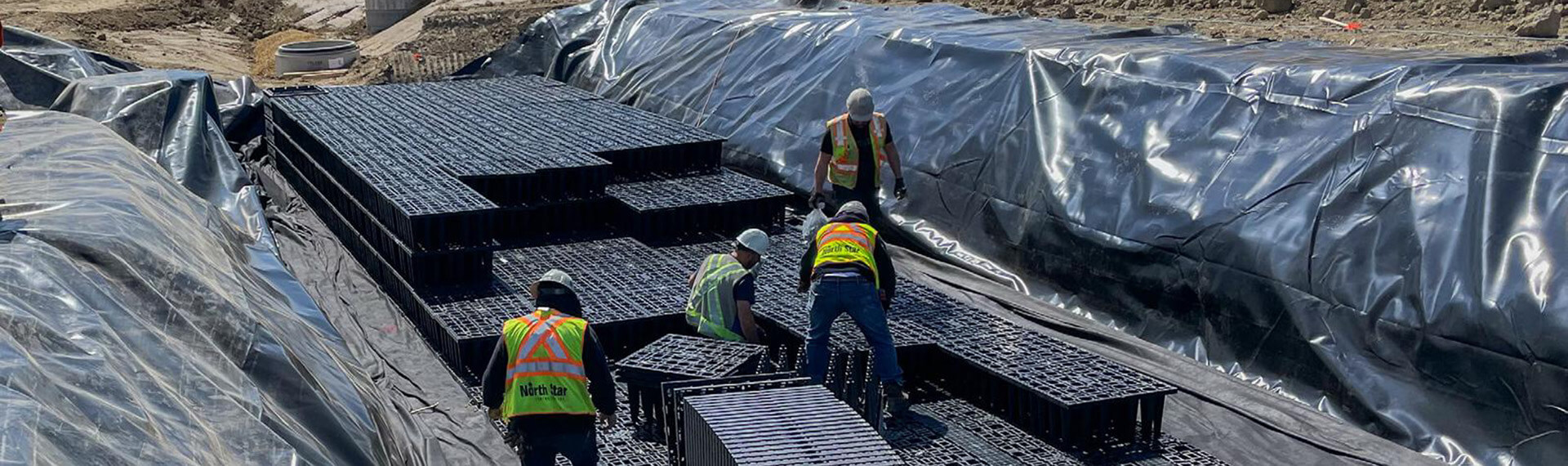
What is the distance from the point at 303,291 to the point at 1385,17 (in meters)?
15.2

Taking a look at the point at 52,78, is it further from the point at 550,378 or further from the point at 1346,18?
the point at 1346,18

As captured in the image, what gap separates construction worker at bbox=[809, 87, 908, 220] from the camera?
10.3m

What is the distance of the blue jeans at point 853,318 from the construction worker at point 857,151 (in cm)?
216

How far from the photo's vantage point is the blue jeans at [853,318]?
816 centimetres

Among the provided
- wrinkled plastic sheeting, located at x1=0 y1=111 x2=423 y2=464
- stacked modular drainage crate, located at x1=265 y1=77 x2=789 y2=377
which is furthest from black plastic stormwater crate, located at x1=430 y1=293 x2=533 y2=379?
wrinkled plastic sheeting, located at x1=0 y1=111 x2=423 y2=464

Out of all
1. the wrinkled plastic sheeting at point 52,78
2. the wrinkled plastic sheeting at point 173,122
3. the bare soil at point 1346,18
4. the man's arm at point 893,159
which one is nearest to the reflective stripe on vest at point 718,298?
the man's arm at point 893,159

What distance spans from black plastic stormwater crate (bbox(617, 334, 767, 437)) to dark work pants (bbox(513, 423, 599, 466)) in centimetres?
86

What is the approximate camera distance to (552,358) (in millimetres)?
6730

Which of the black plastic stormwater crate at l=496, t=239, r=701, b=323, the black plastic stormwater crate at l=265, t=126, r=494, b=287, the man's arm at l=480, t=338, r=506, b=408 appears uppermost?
the man's arm at l=480, t=338, r=506, b=408

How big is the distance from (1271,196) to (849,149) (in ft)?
9.16

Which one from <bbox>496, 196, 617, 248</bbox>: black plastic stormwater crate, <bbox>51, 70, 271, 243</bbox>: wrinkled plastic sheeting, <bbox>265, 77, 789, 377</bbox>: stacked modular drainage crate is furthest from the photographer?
<bbox>51, 70, 271, 243</bbox>: wrinkled plastic sheeting

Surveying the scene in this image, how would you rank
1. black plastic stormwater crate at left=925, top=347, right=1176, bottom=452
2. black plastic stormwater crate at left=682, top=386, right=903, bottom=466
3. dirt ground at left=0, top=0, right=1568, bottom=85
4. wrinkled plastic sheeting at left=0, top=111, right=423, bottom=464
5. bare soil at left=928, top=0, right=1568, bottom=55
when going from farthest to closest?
dirt ground at left=0, top=0, right=1568, bottom=85
bare soil at left=928, top=0, right=1568, bottom=55
black plastic stormwater crate at left=925, top=347, right=1176, bottom=452
black plastic stormwater crate at left=682, top=386, right=903, bottom=466
wrinkled plastic sheeting at left=0, top=111, right=423, bottom=464

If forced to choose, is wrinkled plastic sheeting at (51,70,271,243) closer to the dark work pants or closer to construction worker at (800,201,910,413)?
construction worker at (800,201,910,413)

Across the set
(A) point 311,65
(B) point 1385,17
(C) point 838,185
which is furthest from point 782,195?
(A) point 311,65
